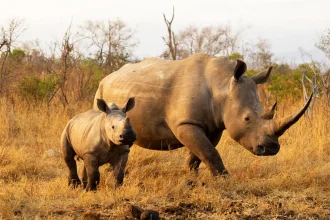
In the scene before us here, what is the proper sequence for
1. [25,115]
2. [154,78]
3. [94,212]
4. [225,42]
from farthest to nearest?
[225,42] → [25,115] → [154,78] → [94,212]

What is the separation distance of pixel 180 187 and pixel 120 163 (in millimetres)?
623

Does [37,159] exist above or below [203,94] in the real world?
below

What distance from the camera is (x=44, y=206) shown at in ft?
16.6

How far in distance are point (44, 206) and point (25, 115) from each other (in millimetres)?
6326

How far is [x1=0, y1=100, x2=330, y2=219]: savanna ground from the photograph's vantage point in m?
5.14

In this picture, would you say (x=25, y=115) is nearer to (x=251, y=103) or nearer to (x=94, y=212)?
(x=251, y=103)

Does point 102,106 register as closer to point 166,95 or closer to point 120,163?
point 120,163

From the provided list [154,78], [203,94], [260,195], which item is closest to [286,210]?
[260,195]

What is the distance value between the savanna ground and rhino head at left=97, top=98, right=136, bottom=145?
0.48m

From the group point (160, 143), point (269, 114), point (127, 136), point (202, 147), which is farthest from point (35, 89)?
point (127, 136)

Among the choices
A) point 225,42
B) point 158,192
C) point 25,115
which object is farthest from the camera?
point 225,42

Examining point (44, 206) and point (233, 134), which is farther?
point (233, 134)

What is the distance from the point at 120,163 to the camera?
5801 mm

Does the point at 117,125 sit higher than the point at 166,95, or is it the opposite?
the point at 166,95
